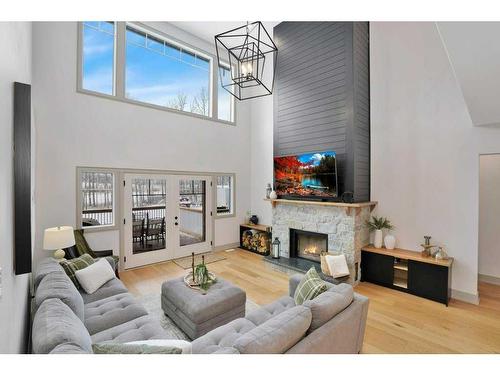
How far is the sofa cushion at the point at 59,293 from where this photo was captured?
2032 mm

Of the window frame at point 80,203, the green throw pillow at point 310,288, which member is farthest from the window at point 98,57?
the green throw pillow at point 310,288

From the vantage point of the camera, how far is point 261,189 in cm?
653

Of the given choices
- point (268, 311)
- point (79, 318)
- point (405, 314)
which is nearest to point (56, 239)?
point (79, 318)

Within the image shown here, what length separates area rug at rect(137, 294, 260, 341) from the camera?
2777mm

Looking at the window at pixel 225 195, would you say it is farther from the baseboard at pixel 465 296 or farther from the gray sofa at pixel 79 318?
the baseboard at pixel 465 296

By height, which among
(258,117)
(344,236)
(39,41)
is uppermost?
(39,41)

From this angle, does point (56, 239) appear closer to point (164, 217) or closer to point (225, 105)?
point (164, 217)

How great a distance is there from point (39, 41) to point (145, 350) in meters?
5.12

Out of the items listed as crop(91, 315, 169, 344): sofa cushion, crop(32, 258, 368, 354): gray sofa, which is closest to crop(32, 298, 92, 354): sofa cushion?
crop(32, 258, 368, 354): gray sofa

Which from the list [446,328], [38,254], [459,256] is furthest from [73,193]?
[459,256]

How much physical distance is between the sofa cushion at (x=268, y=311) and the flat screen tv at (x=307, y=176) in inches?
90.4

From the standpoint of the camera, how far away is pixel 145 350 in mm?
1359

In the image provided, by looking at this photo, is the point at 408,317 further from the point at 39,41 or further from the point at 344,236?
the point at 39,41

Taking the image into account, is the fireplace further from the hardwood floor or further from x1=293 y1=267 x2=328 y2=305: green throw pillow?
x1=293 y1=267 x2=328 y2=305: green throw pillow
